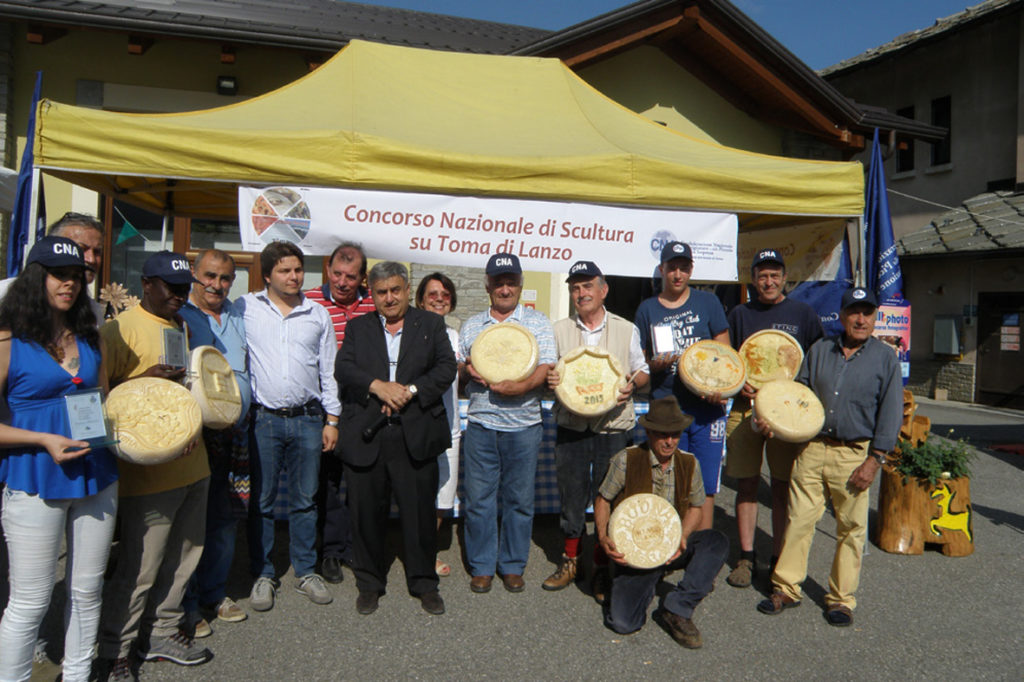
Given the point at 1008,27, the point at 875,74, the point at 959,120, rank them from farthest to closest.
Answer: the point at 875,74 → the point at 959,120 → the point at 1008,27

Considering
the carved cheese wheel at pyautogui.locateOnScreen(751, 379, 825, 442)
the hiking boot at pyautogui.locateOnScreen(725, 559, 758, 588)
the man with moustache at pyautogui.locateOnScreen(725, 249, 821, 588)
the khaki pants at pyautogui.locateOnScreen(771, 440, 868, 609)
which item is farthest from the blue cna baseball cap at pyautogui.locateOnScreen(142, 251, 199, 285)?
the hiking boot at pyautogui.locateOnScreen(725, 559, 758, 588)

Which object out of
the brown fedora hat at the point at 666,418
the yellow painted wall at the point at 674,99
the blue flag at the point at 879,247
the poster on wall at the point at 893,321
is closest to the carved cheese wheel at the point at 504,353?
the brown fedora hat at the point at 666,418

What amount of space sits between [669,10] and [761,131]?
240 centimetres

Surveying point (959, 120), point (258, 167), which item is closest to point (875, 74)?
point (959, 120)

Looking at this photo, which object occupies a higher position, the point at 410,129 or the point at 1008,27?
the point at 1008,27

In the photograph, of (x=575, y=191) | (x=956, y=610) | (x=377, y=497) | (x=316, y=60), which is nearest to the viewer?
(x=377, y=497)

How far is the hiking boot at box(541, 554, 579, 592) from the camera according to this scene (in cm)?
Answer: 392

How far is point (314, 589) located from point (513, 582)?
43.2 inches

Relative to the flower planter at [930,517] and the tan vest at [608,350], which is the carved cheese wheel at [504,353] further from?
the flower planter at [930,517]

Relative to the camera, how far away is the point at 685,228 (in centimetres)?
443

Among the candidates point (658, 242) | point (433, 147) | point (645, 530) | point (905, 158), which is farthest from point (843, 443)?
point (905, 158)

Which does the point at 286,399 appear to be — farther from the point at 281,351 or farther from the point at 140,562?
the point at 140,562

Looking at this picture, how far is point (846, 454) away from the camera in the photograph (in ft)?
12.0

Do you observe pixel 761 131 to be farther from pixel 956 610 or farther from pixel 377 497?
pixel 377 497
